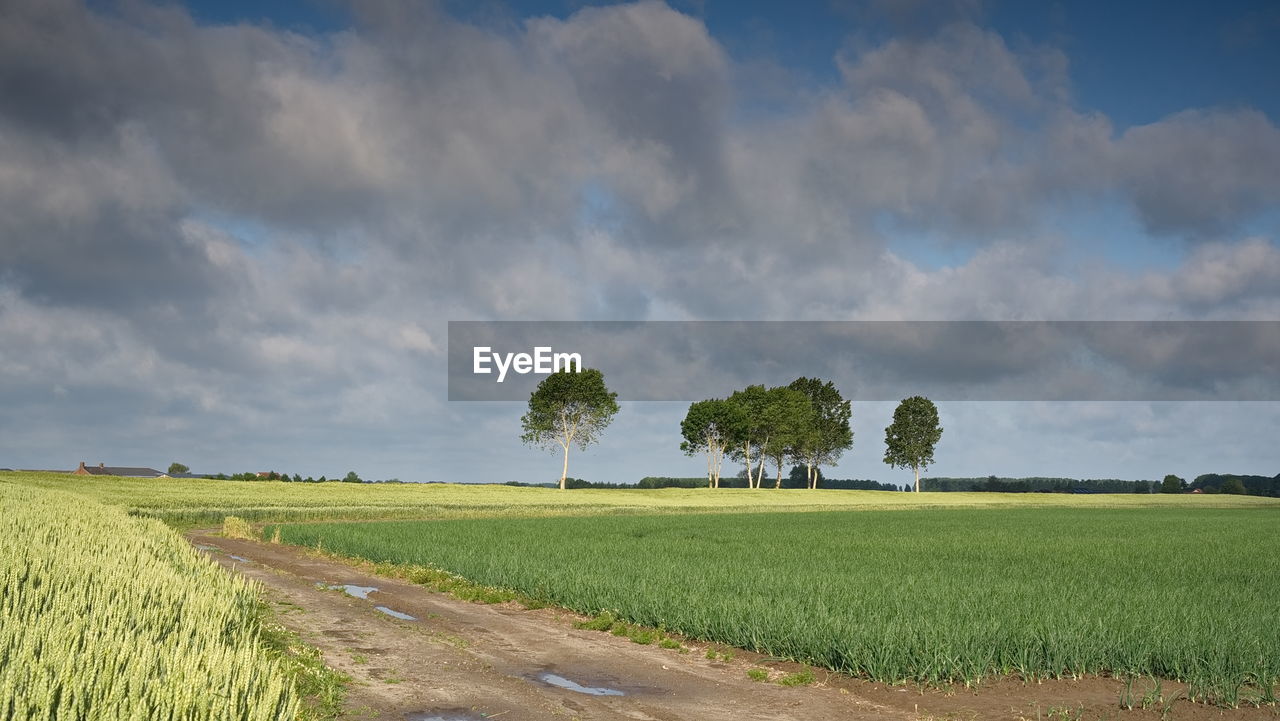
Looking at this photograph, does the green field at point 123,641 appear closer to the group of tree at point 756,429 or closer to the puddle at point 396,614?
the puddle at point 396,614

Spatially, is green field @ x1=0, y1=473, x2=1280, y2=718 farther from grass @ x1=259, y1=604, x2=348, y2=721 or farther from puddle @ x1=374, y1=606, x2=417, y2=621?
puddle @ x1=374, y1=606, x2=417, y2=621

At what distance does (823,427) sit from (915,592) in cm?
11783

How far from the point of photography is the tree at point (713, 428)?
12056cm

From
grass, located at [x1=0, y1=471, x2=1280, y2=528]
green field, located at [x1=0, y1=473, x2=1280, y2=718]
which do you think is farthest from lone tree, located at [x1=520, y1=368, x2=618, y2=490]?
green field, located at [x1=0, y1=473, x2=1280, y2=718]

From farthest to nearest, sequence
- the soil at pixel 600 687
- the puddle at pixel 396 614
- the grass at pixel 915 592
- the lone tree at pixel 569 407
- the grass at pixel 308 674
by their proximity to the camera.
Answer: the lone tree at pixel 569 407 → the puddle at pixel 396 614 → the grass at pixel 915 592 → the soil at pixel 600 687 → the grass at pixel 308 674

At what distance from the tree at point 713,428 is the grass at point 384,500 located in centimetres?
1668

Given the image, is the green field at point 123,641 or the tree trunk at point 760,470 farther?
the tree trunk at point 760,470

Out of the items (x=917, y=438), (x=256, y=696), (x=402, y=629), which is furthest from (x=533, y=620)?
(x=917, y=438)

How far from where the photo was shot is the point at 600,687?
12.0m

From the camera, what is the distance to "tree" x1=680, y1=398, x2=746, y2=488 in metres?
121

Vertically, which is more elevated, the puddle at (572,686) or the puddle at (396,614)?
the puddle at (396,614)

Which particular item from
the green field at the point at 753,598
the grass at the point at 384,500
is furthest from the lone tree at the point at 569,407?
the green field at the point at 753,598

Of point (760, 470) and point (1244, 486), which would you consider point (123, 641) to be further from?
point (1244, 486)

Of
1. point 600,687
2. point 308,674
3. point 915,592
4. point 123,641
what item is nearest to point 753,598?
point 915,592
